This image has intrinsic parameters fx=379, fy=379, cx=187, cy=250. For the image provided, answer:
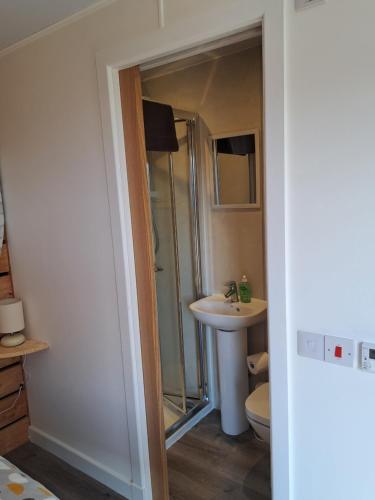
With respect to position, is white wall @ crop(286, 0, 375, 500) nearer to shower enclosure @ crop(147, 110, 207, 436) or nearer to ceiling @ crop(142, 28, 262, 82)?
ceiling @ crop(142, 28, 262, 82)

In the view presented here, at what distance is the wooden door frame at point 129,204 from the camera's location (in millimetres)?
1265

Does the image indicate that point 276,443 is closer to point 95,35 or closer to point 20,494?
point 20,494

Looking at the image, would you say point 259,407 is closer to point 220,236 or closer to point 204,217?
point 220,236

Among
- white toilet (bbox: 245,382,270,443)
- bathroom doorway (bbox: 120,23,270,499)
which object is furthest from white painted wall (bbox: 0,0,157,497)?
white toilet (bbox: 245,382,270,443)

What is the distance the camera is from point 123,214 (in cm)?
179

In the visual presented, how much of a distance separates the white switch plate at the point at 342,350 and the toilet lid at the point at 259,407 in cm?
86

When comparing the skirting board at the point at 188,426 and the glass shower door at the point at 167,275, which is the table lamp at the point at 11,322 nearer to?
the glass shower door at the point at 167,275

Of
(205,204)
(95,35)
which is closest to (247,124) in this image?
(205,204)

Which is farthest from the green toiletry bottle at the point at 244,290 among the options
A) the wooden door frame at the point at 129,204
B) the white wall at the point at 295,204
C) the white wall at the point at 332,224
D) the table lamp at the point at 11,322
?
the table lamp at the point at 11,322

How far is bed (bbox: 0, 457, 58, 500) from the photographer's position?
125cm

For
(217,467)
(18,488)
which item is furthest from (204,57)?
(217,467)

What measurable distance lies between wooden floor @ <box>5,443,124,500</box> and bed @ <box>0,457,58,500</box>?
908mm

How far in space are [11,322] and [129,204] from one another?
1.13m

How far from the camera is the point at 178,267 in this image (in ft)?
8.98
